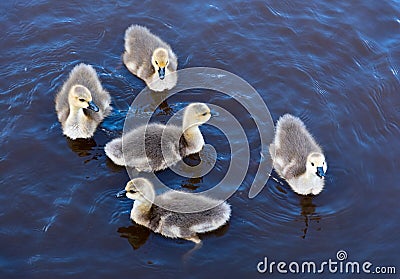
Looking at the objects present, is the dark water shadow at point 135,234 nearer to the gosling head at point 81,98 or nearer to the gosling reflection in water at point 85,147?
the gosling reflection in water at point 85,147

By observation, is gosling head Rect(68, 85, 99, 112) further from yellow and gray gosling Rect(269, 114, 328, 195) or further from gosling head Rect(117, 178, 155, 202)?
yellow and gray gosling Rect(269, 114, 328, 195)

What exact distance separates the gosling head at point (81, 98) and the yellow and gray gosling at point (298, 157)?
6.27ft

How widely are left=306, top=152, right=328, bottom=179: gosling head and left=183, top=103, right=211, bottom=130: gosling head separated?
114 cm

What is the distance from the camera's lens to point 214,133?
657cm

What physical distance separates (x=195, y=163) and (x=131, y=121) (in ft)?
2.87

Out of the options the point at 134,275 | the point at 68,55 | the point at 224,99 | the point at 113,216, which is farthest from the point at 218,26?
the point at 134,275

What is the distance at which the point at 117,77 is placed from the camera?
712 centimetres

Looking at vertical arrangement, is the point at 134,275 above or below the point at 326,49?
below

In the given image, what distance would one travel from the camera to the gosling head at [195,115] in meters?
6.15

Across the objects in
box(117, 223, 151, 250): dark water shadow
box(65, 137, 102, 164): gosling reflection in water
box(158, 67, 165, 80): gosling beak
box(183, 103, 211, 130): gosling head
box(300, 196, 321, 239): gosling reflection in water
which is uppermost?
box(158, 67, 165, 80): gosling beak

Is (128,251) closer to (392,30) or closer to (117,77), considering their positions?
(117,77)

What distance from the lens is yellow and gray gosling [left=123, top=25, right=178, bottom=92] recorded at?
6.88 meters

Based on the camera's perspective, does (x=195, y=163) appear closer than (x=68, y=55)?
Yes

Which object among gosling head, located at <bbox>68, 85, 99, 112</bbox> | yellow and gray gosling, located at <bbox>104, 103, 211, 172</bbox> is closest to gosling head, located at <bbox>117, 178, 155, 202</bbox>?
yellow and gray gosling, located at <bbox>104, 103, 211, 172</bbox>
